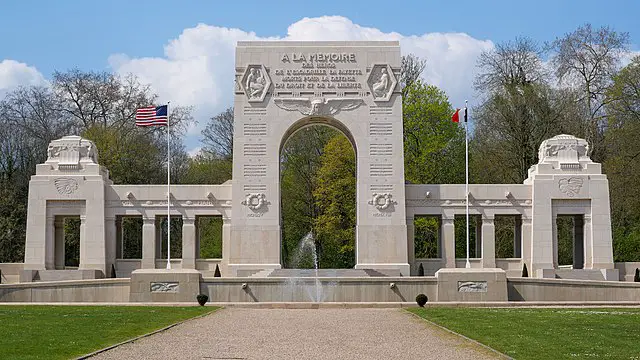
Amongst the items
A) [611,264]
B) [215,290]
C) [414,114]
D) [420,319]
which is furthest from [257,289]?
[414,114]

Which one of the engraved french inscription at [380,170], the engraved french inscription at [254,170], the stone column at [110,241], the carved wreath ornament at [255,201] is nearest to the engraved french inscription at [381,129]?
the engraved french inscription at [380,170]

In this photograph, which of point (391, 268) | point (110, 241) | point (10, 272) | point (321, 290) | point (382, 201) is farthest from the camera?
point (10, 272)

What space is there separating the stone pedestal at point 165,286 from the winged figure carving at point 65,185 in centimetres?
1635

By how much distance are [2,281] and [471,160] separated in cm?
3490

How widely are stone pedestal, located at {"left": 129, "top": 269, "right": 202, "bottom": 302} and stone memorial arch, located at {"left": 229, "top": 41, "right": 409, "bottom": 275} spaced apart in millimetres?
14395

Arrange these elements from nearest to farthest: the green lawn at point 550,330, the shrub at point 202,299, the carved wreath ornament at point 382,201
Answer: the green lawn at point 550,330 < the shrub at point 202,299 < the carved wreath ornament at point 382,201

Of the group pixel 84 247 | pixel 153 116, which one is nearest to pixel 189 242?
pixel 84 247

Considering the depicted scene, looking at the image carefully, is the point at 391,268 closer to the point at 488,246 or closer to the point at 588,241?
the point at 488,246

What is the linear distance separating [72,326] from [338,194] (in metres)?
41.8

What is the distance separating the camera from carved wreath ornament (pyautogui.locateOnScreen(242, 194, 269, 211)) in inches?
2072

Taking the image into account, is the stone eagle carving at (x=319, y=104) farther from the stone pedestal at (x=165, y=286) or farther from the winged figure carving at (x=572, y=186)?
the stone pedestal at (x=165, y=286)

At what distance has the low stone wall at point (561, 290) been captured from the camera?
128 ft

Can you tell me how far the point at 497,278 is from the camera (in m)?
38.4

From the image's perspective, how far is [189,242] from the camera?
54.8 m
